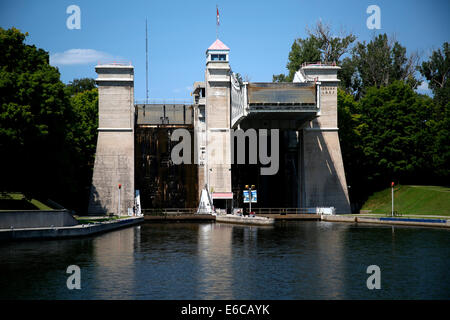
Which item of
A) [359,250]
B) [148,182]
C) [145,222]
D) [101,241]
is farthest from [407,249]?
[148,182]

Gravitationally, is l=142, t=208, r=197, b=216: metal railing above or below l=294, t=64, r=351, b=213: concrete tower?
below

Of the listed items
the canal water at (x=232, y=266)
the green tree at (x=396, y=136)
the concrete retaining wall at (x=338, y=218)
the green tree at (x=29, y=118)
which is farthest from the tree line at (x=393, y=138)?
the green tree at (x=29, y=118)

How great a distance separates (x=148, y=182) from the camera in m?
81.8

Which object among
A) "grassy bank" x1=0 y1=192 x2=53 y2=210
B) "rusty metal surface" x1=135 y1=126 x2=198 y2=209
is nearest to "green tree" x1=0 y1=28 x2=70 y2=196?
"grassy bank" x1=0 y1=192 x2=53 y2=210

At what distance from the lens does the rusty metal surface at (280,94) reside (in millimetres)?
69812

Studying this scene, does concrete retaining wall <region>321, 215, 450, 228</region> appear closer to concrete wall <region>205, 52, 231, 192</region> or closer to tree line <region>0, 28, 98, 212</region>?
concrete wall <region>205, 52, 231, 192</region>

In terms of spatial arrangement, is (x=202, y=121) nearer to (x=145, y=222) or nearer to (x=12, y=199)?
(x=145, y=222)

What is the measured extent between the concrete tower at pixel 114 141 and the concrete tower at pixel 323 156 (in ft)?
73.9

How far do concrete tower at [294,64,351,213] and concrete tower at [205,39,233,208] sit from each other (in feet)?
32.2

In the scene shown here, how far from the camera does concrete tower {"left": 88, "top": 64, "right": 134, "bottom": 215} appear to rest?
255ft

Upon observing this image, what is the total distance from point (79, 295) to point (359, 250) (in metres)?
21.8

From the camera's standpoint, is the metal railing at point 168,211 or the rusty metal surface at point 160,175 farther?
the rusty metal surface at point 160,175

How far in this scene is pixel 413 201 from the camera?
76375 mm

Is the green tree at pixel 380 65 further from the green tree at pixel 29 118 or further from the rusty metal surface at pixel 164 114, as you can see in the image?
the green tree at pixel 29 118
